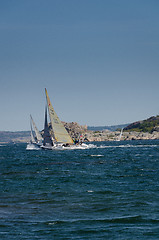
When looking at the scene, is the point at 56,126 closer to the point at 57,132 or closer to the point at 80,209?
the point at 57,132

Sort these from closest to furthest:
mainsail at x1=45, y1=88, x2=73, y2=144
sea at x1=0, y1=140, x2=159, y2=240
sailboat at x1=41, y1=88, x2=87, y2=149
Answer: sea at x1=0, y1=140, x2=159, y2=240
mainsail at x1=45, y1=88, x2=73, y2=144
sailboat at x1=41, y1=88, x2=87, y2=149

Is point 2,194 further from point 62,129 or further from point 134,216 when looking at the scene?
point 62,129

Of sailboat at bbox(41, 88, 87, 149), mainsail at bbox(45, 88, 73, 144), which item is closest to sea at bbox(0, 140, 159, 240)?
mainsail at bbox(45, 88, 73, 144)

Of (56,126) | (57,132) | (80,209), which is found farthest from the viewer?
(57,132)

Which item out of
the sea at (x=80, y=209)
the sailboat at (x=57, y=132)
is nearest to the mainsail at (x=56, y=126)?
the sailboat at (x=57, y=132)

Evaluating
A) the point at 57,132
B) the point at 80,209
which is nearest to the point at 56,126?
the point at 57,132

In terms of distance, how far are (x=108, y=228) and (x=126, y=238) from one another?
6.81ft

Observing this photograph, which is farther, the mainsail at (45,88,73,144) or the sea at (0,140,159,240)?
the mainsail at (45,88,73,144)

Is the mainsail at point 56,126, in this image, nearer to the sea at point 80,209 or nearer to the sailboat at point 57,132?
the sailboat at point 57,132

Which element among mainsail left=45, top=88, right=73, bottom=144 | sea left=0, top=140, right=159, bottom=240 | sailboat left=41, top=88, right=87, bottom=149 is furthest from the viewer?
sailboat left=41, top=88, right=87, bottom=149

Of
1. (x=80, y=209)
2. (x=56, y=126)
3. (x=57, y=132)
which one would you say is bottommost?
(x=80, y=209)

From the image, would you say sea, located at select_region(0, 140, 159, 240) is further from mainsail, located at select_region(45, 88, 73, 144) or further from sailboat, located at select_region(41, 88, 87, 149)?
sailboat, located at select_region(41, 88, 87, 149)

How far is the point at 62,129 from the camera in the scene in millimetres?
126250

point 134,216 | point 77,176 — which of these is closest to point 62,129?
point 77,176
